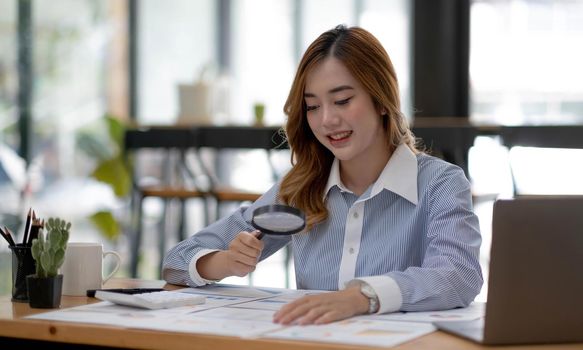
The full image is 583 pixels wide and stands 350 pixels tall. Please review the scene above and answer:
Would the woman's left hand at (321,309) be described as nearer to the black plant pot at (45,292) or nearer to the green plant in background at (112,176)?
the black plant pot at (45,292)

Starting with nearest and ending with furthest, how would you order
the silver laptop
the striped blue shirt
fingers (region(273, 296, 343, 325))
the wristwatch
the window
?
the silver laptop
fingers (region(273, 296, 343, 325))
the wristwatch
the striped blue shirt
the window

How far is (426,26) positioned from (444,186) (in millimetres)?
4317

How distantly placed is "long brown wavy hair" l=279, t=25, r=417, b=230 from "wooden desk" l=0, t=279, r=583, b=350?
708 mm

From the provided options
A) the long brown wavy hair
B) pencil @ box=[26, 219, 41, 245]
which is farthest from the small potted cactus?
the long brown wavy hair

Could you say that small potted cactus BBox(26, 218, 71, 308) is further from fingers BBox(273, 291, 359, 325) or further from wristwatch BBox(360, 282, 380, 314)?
wristwatch BBox(360, 282, 380, 314)

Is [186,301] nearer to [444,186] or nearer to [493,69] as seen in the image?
[444,186]

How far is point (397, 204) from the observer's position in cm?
233

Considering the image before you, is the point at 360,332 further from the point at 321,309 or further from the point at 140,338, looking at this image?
the point at 140,338

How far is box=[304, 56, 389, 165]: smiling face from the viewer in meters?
2.30

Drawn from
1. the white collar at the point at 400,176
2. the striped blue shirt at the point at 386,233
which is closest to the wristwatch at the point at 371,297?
the striped blue shirt at the point at 386,233

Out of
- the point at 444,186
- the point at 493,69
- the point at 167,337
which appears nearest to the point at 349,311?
the point at 167,337

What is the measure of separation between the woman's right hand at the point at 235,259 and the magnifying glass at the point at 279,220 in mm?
172

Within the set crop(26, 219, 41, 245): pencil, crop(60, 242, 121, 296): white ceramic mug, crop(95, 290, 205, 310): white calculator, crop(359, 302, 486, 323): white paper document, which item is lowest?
crop(359, 302, 486, 323): white paper document

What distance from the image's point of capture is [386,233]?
91.5 inches
